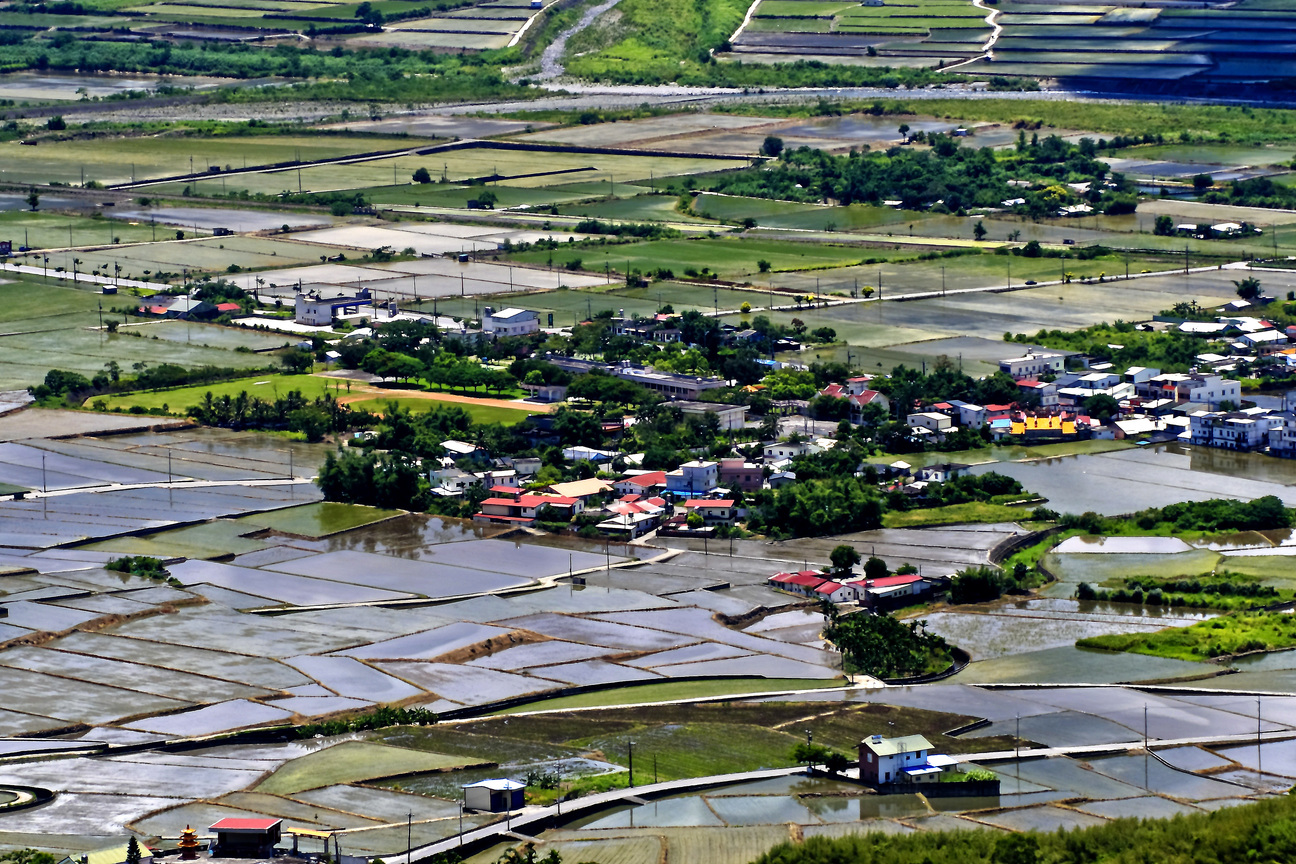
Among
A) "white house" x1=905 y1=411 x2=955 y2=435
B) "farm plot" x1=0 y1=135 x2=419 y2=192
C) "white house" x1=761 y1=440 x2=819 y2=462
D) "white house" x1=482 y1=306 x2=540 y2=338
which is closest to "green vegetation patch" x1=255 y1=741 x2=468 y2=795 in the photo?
"white house" x1=761 y1=440 x2=819 y2=462

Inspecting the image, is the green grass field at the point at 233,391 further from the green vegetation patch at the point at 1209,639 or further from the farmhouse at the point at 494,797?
the farmhouse at the point at 494,797

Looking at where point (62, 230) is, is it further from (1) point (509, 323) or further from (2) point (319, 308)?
(1) point (509, 323)

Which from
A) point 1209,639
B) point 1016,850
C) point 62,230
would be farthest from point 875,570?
point 62,230

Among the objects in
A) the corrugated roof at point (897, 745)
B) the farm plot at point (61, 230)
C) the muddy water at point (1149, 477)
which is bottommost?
the corrugated roof at point (897, 745)

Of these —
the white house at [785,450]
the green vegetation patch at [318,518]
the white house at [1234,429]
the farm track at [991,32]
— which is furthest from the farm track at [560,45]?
the green vegetation patch at [318,518]

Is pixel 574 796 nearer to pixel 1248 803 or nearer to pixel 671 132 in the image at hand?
pixel 1248 803

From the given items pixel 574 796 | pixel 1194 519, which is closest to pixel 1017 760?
pixel 574 796

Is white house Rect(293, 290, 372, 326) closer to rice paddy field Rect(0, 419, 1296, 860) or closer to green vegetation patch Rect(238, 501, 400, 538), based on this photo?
rice paddy field Rect(0, 419, 1296, 860)
